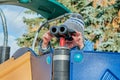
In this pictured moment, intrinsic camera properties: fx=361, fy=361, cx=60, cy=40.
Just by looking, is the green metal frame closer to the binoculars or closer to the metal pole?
the metal pole

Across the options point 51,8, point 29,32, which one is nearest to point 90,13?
point 29,32

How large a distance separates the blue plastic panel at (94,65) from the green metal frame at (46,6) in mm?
1031

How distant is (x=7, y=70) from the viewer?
2604 mm

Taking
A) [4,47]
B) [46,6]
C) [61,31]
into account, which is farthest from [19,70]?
[46,6]

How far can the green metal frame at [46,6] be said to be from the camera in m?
3.07

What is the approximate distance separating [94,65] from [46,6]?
1189mm

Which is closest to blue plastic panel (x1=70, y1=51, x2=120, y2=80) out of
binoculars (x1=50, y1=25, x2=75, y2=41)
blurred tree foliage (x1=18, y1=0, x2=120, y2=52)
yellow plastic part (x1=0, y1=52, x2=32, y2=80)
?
binoculars (x1=50, y1=25, x2=75, y2=41)

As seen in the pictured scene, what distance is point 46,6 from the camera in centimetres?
316

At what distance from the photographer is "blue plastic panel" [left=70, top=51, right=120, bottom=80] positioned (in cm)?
209

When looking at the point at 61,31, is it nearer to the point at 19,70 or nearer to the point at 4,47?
the point at 19,70

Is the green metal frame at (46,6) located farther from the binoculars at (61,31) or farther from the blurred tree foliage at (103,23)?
the blurred tree foliage at (103,23)

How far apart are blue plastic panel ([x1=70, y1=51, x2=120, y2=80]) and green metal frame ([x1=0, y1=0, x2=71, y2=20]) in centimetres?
103

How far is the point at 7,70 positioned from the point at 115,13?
6.58 metres

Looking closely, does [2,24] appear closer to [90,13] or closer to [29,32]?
[90,13]
